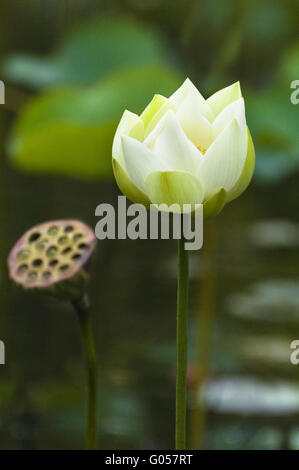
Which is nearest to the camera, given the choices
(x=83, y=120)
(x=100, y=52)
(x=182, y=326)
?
(x=182, y=326)

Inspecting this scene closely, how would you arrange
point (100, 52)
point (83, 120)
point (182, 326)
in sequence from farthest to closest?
1. point (100, 52)
2. point (83, 120)
3. point (182, 326)

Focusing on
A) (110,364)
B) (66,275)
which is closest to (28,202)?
(110,364)

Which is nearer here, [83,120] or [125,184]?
[125,184]

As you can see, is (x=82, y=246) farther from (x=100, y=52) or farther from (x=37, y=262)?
(x=100, y=52)

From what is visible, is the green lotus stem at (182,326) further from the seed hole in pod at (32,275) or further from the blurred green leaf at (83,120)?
the blurred green leaf at (83,120)

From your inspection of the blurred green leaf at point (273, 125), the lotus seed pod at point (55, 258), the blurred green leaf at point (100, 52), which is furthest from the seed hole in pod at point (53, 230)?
the blurred green leaf at point (100, 52)

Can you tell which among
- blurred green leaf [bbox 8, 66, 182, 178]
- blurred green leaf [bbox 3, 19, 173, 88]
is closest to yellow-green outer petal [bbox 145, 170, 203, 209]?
blurred green leaf [bbox 8, 66, 182, 178]

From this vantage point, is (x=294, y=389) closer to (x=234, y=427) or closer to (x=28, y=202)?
(x=234, y=427)

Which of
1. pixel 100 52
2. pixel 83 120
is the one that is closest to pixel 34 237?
pixel 83 120
